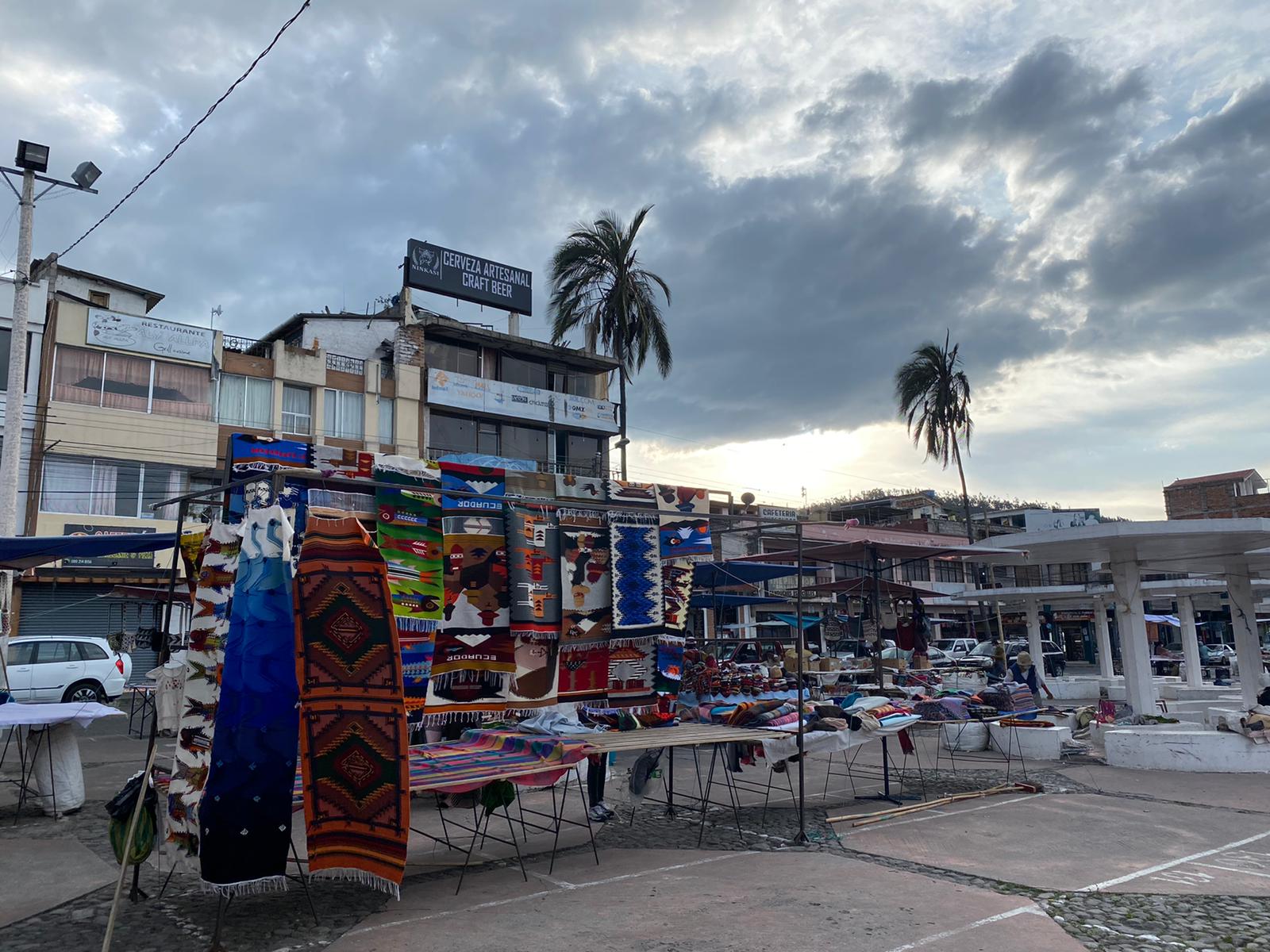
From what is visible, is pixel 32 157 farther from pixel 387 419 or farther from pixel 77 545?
pixel 387 419

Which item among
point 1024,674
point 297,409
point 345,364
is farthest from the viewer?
point 345,364

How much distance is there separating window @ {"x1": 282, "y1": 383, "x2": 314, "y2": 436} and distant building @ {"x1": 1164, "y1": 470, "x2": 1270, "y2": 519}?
46.0m

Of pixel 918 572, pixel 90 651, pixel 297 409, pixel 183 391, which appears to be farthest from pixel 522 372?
pixel 918 572

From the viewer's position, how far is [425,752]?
6.62 m

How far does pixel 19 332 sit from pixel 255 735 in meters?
12.0

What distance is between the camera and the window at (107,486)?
910 inches

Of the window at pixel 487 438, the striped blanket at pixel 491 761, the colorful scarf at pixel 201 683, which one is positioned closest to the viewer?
the colorful scarf at pixel 201 683

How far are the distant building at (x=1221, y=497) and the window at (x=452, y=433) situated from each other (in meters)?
40.4

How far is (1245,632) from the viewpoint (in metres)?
Answer: 15.6

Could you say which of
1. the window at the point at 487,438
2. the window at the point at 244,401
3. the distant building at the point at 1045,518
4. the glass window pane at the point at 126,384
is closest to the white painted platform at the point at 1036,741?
the window at the point at 487,438

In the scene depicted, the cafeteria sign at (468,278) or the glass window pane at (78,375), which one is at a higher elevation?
the cafeteria sign at (468,278)

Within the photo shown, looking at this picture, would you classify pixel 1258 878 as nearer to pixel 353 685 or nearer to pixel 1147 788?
pixel 1147 788

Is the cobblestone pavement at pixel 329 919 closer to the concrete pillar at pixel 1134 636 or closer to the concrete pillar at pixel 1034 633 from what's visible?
the concrete pillar at pixel 1134 636

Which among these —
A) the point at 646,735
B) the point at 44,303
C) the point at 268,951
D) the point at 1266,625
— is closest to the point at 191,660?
the point at 268,951
